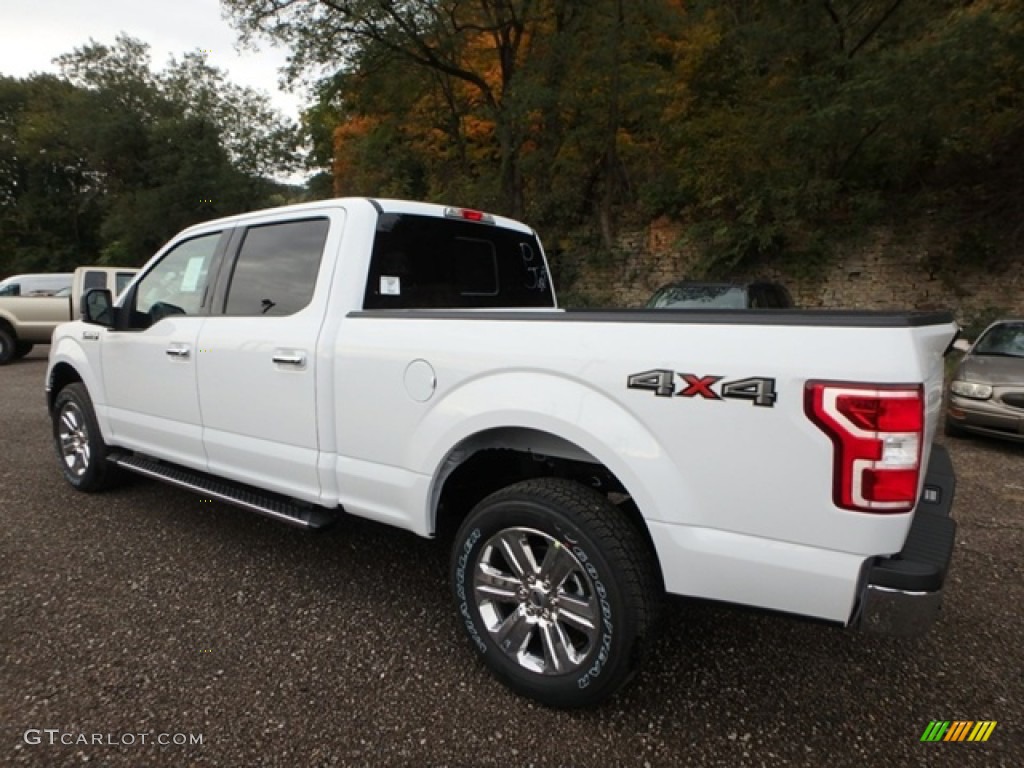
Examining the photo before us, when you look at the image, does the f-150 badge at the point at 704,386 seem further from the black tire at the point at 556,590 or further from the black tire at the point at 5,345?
the black tire at the point at 5,345

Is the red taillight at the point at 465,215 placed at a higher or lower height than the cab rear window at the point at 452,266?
higher

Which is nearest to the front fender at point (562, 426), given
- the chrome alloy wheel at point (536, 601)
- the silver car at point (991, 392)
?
the chrome alloy wheel at point (536, 601)

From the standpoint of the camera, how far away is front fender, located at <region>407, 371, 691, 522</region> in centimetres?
189

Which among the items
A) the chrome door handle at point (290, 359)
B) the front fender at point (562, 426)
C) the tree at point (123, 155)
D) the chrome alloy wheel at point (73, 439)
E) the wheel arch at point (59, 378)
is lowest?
the chrome alloy wheel at point (73, 439)

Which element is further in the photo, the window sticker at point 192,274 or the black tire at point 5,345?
the black tire at point 5,345

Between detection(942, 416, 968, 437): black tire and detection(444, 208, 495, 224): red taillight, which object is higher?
detection(444, 208, 495, 224): red taillight

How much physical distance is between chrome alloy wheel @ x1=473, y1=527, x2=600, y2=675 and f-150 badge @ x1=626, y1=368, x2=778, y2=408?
2.19 ft

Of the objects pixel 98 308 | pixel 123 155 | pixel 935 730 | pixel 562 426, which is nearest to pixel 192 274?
pixel 98 308

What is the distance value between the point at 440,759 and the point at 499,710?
29 cm

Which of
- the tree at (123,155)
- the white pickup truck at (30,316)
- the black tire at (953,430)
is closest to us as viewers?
the black tire at (953,430)

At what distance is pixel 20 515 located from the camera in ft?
13.1

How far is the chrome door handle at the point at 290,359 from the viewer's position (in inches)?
107

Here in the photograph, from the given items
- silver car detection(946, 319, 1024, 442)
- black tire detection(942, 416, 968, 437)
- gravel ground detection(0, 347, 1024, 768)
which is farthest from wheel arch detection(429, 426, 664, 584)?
black tire detection(942, 416, 968, 437)

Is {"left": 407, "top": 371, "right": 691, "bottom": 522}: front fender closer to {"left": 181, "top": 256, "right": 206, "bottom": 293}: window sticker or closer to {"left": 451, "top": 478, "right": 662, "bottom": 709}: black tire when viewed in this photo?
{"left": 451, "top": 478, "right": 662, "bottom": 709}: black tire
